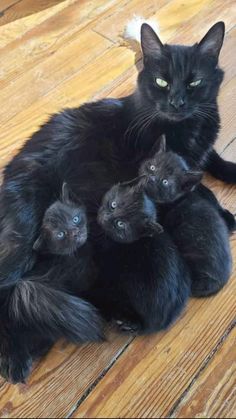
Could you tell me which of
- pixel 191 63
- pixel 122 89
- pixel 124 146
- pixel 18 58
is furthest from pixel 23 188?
pixel 18 58

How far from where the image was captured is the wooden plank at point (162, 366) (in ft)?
3.91

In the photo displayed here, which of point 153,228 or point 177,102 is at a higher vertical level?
point 177,102

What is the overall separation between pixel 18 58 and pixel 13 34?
0.56 ft

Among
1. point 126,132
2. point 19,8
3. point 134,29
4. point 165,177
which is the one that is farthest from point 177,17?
point 165,177

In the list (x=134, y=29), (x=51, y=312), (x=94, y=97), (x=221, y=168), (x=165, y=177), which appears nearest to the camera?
(x=51, y=312)

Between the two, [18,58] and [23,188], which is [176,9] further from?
[23,188]

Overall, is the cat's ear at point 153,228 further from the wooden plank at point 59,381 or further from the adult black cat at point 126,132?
the wooden plank at point 59,381

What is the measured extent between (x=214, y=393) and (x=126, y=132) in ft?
2.62

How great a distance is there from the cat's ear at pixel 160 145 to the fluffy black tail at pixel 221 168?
0.29 meters

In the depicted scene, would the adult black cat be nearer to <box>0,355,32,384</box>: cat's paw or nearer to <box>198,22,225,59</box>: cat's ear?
<box>198,22,225,59</box>: cat's ear

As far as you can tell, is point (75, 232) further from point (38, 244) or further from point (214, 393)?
point (214, 393)

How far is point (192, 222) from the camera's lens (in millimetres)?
1317

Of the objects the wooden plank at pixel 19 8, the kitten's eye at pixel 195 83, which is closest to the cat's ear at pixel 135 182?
the kitten's eye at pixel 195 83

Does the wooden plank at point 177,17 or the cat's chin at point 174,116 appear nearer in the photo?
the cat's chin at point 174,116
